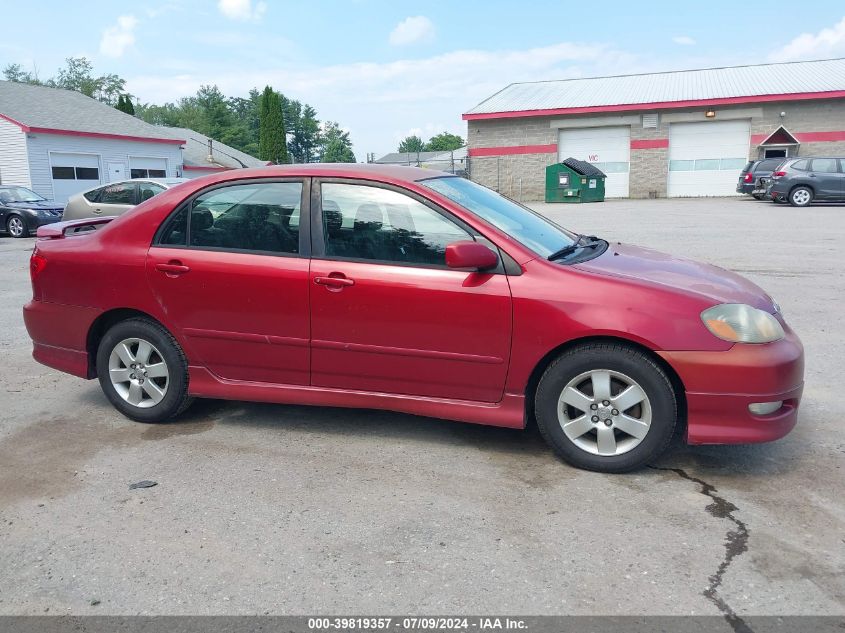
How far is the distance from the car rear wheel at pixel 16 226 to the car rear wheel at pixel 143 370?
16.5 m

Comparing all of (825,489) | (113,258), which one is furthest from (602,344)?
(113,258)

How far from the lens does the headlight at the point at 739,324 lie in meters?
3.52

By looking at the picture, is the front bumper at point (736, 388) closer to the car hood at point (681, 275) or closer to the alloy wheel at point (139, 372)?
the car hood at point (681, 275)

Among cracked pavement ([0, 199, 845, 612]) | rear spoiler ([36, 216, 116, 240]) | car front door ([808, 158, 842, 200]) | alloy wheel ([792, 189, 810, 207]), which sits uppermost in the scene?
car front door ([808, 158, 842, 200])

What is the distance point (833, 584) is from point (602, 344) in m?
1.42

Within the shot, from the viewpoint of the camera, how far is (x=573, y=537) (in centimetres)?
309

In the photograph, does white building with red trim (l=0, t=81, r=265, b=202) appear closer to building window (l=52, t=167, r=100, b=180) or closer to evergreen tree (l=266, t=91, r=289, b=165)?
building window (l=52, t=167, r=100, b=180)

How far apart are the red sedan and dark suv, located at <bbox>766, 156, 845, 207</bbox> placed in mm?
20945

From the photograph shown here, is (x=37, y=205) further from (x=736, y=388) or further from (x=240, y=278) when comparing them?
(x=736, y=388)

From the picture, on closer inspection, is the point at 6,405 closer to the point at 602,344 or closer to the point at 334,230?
the point at 334,230

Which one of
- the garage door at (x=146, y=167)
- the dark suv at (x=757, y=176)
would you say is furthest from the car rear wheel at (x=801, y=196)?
the garage door at (x=146, y=167)

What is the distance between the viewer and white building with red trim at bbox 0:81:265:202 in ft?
93.7

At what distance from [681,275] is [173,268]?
2.90m

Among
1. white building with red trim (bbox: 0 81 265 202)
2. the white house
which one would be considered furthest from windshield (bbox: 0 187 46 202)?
the white house
